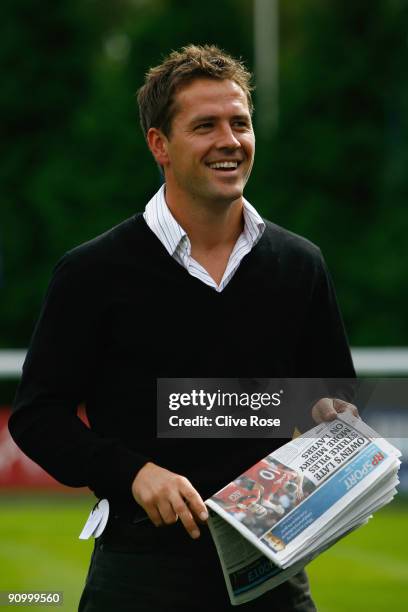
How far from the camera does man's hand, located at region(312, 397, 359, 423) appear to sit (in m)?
3.22

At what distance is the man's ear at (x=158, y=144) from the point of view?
3395mm

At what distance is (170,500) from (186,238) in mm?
746

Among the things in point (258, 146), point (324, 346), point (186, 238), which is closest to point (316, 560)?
point (324, 346)

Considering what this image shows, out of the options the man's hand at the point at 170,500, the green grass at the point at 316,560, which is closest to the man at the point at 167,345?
the man's hand at the point at 170,500

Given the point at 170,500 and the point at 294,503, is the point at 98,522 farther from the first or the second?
the point at 294,503

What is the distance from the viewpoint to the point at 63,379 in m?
3.17

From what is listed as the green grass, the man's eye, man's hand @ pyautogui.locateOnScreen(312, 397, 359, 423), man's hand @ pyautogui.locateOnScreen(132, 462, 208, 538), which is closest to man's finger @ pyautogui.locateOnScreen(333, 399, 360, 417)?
man's hand @ pyautogui.locateOnScreen(312, 397, 359, 423)

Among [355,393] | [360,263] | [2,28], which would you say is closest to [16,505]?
[360,263]

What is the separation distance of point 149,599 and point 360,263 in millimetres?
15263

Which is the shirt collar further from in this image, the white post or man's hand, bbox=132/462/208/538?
the white post

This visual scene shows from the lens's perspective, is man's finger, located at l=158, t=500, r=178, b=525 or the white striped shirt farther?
the white striped shirt

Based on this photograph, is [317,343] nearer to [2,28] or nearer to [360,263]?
[360,263]

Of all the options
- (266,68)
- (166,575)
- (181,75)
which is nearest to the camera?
(166,575)

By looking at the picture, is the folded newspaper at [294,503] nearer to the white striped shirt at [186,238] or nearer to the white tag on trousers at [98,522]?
the white tag on trousers at [98,522]
